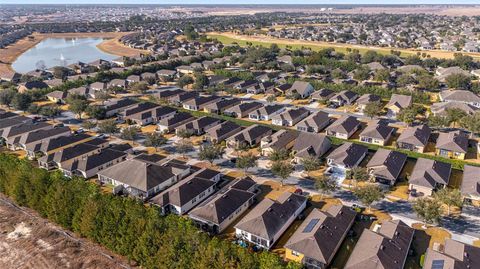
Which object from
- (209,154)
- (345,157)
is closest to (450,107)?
(345,157)

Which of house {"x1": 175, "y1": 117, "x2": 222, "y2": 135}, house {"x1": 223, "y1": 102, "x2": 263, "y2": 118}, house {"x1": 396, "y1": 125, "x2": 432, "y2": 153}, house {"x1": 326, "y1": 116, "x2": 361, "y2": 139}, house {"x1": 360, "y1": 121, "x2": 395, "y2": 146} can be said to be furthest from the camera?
house {"x1": 223, "y1": 102, "x2": 263, "y2": 118}

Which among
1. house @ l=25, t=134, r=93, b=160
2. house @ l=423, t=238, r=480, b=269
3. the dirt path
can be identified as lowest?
the dirt path

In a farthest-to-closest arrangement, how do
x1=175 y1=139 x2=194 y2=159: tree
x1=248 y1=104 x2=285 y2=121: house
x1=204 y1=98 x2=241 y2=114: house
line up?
x1=204 y1=98 x2=241 y2=114: house → x1=248 y1=104 x2=285 y2=121: house → x1=175 y1=139 x2=194 y2=159: tree

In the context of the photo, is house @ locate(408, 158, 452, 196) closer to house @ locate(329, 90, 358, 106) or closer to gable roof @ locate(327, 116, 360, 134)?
gable roof @ locate(327, 116, 360, 134)

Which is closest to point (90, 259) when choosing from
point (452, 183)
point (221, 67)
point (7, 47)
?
point (452, 183)

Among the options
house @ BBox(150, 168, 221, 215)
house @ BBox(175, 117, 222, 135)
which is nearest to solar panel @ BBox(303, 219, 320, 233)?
house @ BBox(150, 168, 221, 215)

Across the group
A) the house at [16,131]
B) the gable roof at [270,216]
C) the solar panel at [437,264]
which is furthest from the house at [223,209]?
the house at [16,131]

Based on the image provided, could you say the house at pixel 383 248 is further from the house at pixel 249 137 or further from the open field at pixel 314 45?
the open field at pixel 314 45
